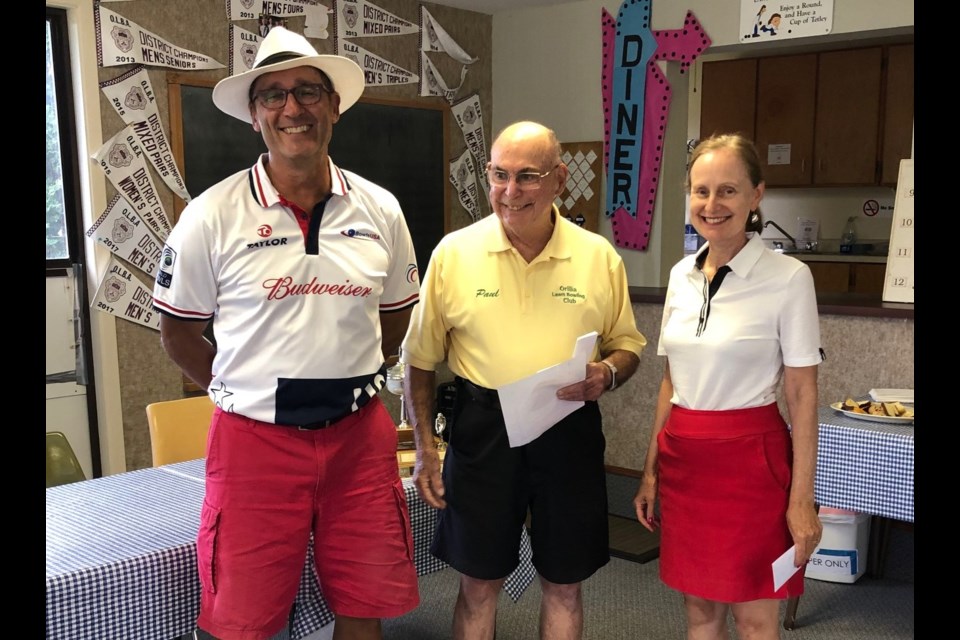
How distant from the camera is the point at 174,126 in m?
3.97

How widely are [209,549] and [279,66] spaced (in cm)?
96

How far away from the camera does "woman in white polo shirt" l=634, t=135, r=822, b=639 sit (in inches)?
75.3

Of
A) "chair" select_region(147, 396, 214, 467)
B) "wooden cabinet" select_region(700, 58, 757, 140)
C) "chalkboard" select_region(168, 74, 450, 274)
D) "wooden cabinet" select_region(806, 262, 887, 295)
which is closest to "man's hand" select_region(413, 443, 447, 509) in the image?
"chair" select_region(147, 396, 214, 467)

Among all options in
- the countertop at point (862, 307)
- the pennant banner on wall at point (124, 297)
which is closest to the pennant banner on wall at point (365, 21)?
the pennant banner on wall at point (124, 297)

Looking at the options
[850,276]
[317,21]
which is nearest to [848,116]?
[850,276]

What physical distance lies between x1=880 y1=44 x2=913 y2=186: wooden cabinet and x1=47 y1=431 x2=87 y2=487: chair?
5.35 meters

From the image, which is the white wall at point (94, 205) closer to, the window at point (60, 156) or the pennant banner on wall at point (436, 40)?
the window at point (60, 156)

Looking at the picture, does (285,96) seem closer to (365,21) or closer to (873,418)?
(873,418)

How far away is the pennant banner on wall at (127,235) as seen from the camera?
379 centimetres

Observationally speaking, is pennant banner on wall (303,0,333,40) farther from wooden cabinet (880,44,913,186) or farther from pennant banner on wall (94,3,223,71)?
wooden cabinet (880,44,913,186)

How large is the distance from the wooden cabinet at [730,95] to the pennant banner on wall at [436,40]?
7.94 feet
